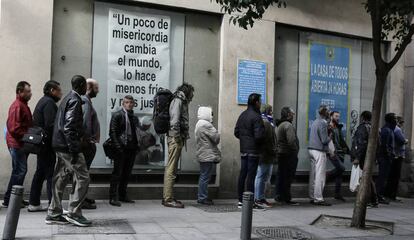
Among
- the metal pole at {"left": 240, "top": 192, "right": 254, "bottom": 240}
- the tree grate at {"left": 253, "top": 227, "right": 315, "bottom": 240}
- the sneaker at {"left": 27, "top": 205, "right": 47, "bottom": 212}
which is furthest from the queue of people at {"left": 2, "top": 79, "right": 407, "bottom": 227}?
the metal pole at {"left": 240, "top": 192, "right": 254, "bottom": 240}

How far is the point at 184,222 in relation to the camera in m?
7.42

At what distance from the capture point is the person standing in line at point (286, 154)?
9.71 metres

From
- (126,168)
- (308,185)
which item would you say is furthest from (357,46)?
(126,168)

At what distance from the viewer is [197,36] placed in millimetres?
10336

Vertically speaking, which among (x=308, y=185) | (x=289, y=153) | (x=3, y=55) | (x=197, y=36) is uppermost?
(x=197, y=36)

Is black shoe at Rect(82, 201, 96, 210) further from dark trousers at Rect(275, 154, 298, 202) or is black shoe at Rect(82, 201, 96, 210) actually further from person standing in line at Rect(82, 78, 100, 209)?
dark trousers at Rect(275, 154, 298, 202)

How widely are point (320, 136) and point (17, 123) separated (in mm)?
5694

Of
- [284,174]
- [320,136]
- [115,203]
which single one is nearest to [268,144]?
[284,174]

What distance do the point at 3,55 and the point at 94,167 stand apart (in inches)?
100.0

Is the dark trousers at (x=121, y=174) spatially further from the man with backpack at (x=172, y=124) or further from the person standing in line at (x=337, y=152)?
the person standing in line at (x=337, y=152)

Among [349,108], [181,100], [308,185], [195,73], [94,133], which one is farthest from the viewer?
[349,108]

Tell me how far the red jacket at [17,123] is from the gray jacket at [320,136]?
548 cm

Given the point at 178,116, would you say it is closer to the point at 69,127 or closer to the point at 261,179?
the point at 261,179

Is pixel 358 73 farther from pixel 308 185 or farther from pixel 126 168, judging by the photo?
pixel 126 168
